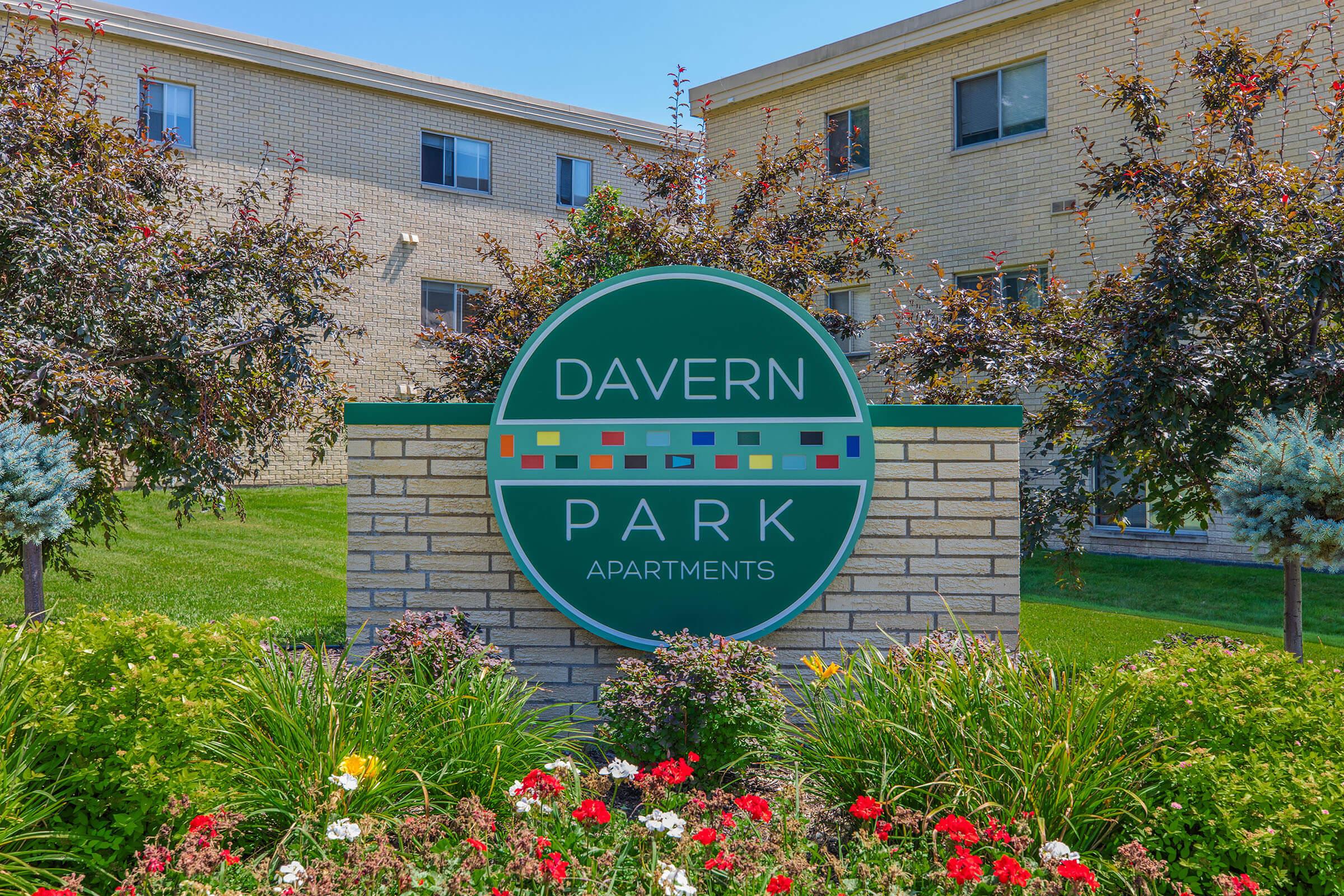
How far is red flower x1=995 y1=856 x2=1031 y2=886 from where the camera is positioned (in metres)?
2.49

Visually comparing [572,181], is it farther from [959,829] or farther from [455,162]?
[959,829]

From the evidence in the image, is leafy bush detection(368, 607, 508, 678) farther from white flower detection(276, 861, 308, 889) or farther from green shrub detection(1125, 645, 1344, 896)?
green shrub detection(1125, 645, 1344, 896)

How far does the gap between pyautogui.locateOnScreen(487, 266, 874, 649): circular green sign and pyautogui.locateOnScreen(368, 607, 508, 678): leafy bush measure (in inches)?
20.8

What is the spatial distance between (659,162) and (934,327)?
Answer: 3313mm

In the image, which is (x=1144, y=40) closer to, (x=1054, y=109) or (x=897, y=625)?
(x=1054, y=109)

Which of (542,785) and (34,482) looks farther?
(34,482)

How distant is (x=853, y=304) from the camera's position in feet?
58.2

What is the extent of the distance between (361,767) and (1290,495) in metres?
4.21

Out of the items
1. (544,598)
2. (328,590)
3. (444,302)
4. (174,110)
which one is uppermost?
(174,110)

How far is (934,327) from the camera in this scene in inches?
293

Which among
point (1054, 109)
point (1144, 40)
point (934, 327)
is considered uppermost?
point (1144, 40)

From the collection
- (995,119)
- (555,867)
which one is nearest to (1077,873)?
(555,867)

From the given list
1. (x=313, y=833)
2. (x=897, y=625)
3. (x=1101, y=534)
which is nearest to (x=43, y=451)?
(x=313, y=833)

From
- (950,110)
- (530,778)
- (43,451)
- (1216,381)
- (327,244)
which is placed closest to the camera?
(530,778)
